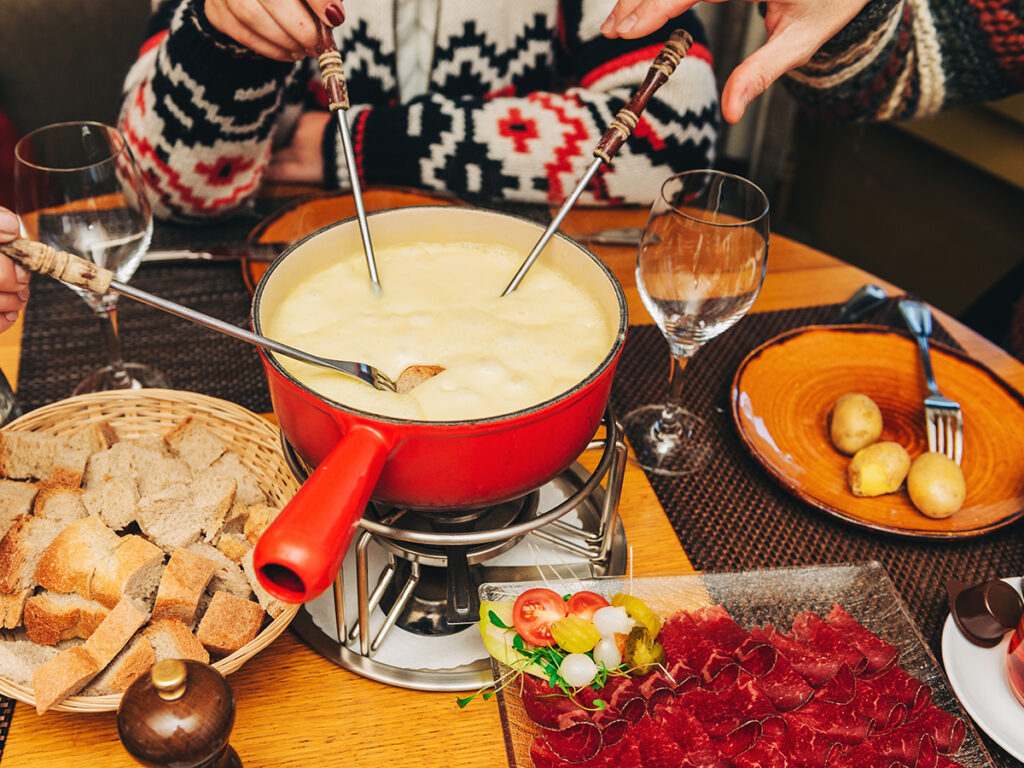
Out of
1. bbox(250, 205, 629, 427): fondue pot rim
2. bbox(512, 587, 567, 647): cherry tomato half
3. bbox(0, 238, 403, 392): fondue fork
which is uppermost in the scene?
bbox(0, 238, 403, 392): fondue fork

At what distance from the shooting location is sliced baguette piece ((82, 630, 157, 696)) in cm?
78

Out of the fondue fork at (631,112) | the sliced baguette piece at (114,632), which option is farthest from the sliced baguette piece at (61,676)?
the fondue fork at (631,112)

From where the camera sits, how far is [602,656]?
32.5 inches

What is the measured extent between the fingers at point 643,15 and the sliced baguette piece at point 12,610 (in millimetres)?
891

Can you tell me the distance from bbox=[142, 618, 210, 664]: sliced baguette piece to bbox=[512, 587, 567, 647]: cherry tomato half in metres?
0.31

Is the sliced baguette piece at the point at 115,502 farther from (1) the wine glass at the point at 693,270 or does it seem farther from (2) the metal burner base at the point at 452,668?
(1) the wine glass at the point at 693,270

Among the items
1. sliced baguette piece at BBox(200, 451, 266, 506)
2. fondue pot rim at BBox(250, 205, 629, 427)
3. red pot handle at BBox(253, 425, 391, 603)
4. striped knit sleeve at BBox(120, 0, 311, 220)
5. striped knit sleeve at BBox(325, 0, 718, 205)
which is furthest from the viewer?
striped knit sleeve at BBox(325, 0, 718, 205)

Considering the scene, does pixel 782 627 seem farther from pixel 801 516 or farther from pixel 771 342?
pixel 771 342

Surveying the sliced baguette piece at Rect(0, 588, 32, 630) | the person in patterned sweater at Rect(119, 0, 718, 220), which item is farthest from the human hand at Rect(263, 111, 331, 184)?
the sliced baguette piece at Rect(0, 588, 32, 630)

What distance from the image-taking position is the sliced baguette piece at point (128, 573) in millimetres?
827

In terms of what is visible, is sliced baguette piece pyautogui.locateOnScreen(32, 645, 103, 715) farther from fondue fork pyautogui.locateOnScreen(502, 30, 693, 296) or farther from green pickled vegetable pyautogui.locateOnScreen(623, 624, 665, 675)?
fondue fork pyautogui.locateOnScreen(502, 30, 693, 296)

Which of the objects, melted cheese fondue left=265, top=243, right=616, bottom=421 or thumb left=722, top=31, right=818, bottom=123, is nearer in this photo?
melted cheese fondue left=265, top=243, right=616, bottom=421

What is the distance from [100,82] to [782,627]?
2.59 metres

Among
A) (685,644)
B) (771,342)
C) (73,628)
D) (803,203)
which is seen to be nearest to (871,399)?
(771,342)
